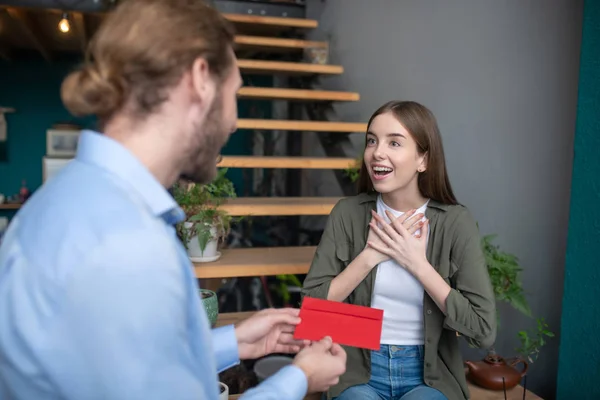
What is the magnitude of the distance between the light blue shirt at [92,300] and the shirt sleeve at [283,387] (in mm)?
159

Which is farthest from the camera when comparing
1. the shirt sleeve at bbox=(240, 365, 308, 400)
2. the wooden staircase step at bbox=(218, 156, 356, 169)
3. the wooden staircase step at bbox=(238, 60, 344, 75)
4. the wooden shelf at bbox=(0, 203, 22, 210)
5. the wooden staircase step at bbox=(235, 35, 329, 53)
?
the wooden shelf at bbox=(0, 203, 22, 210)

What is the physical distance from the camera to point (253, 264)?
96.3 inches

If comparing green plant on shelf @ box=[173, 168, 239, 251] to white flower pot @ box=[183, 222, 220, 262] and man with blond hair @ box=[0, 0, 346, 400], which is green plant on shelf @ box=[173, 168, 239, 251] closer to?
white flower pot @ box=[183, 222, 220, 262]

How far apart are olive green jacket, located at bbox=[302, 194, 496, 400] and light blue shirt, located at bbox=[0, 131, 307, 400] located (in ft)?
3.40

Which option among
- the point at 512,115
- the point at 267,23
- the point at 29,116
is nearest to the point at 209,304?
the point at 512,115

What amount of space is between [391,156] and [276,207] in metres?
1.13

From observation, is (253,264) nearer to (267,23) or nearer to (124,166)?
(124,166)

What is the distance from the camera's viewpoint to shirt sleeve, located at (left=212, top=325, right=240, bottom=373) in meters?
1.16

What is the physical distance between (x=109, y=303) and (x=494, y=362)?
75.8 inches

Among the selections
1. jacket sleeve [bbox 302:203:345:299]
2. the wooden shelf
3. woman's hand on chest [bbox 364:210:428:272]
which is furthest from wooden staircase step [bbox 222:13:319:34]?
the wooden shelf

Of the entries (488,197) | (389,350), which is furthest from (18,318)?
(488,197)

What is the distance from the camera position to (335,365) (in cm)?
105

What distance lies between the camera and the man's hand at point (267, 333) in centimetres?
121

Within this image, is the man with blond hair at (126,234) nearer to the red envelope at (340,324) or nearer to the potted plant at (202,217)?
the red envelope at (340,324)
